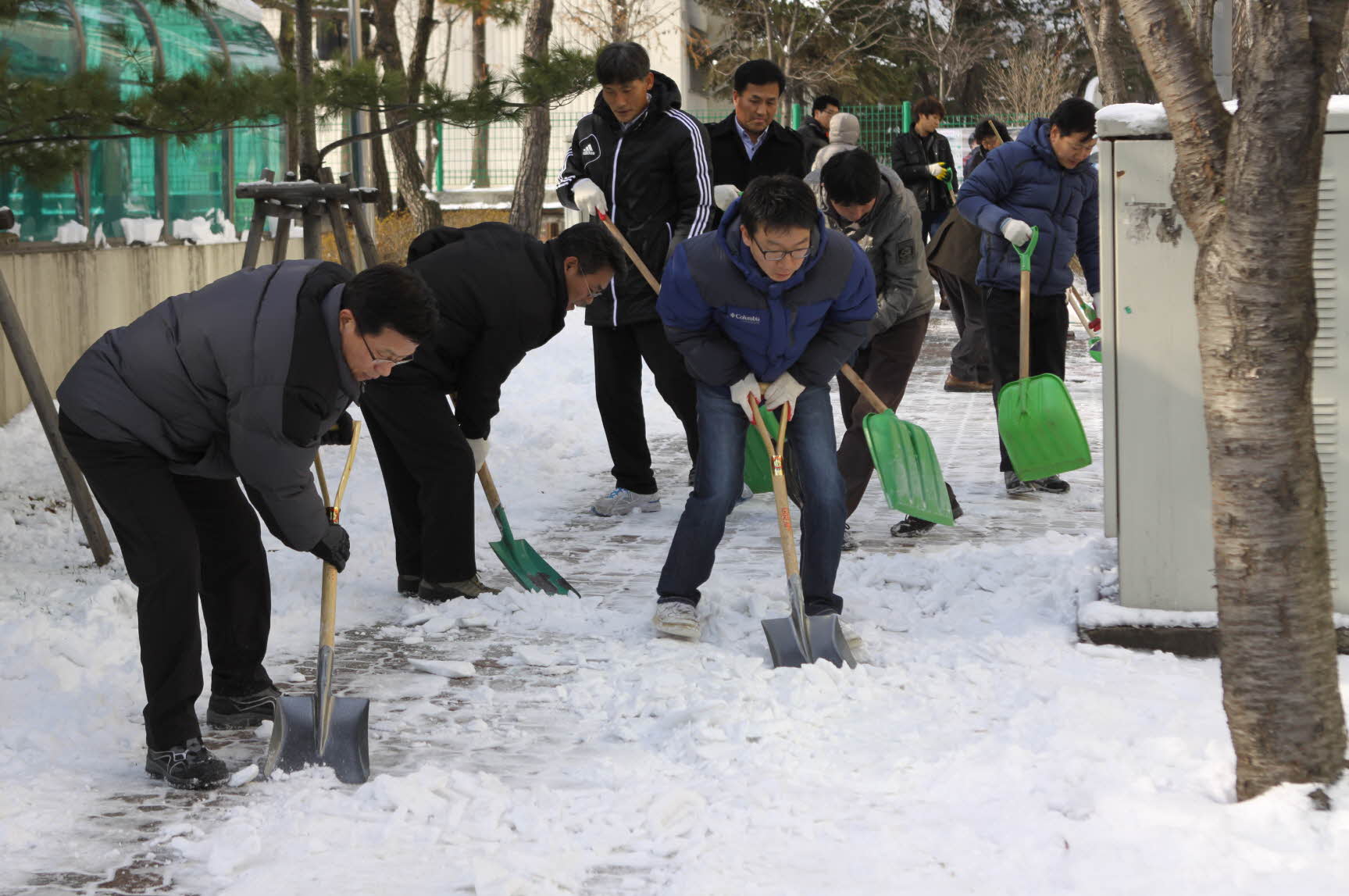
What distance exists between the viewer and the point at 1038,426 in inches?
249

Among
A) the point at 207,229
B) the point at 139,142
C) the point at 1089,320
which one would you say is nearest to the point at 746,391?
the point at 1089,320

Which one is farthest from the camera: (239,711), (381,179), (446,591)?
(381,179)

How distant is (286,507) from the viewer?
3.58 metres

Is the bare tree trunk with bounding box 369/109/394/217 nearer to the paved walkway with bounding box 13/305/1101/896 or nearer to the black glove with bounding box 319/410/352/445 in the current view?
the paved walkway with bounding box 13/305/1101/896

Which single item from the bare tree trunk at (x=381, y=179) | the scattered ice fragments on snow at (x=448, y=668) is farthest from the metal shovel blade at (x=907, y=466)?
the bare tree trunk at (x=381, y=179)

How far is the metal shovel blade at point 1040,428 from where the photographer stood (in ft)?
20.5

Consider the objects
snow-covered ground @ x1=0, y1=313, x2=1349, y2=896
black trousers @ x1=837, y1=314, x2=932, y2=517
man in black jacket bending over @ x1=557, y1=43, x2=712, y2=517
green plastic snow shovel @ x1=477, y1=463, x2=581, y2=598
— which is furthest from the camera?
man in black jacket bending over @ x1=557, y1=43, x2=712, y2=517

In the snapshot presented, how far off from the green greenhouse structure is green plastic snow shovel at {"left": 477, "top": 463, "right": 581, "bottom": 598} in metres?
1.99

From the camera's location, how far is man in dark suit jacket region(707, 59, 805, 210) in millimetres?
6805

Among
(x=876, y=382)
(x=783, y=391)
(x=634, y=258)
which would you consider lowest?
(x=876, y=382)

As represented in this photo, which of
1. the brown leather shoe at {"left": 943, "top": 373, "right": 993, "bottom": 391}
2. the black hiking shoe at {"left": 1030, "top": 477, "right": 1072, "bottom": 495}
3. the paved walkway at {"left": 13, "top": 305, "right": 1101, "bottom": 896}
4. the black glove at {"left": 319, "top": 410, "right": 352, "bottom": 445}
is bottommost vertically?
the paved walkway at {"left": 13, "top": 305, "right": 1101, "bottom": 896}

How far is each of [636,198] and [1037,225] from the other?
1805mm

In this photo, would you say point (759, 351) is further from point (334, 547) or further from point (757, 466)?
point (757, 466)

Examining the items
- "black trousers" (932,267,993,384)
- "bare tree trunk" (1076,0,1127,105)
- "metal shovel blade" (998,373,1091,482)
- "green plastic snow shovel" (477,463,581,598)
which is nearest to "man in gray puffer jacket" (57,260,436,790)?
"green plastic snow shovel" (477,463,581,598)
